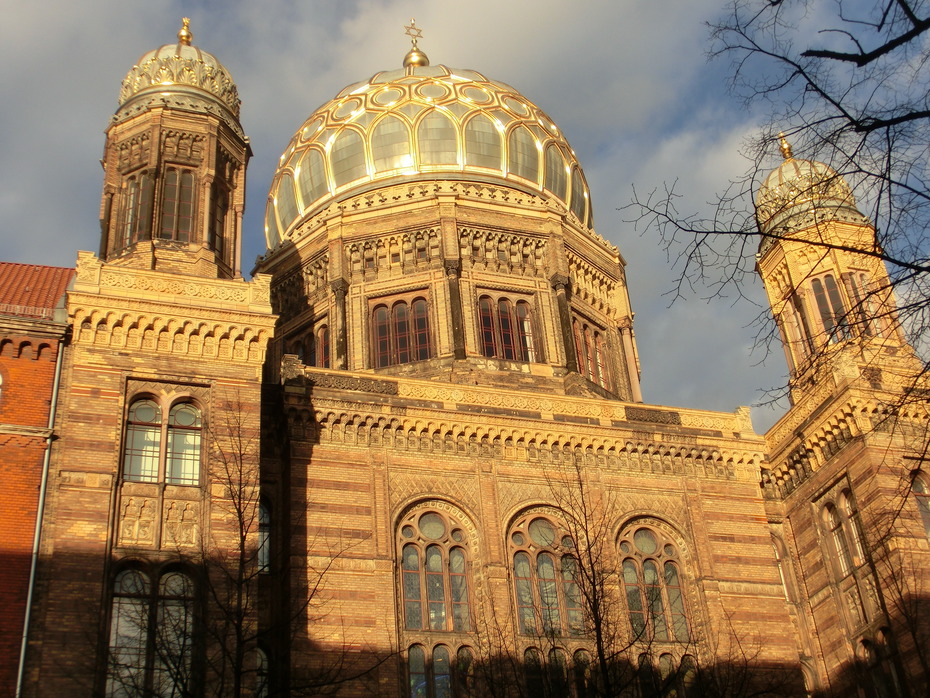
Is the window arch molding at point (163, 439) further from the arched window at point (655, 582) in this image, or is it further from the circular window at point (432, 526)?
the arched window at point (655, 582)

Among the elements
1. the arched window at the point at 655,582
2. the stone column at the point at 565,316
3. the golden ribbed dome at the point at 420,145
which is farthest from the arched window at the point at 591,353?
the arched window at the point at 655,582

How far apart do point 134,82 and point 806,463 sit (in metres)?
19.0

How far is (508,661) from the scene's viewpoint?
2266 centimetres

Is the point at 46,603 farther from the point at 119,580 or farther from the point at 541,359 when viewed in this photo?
the point at 541,359

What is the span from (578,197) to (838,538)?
14.9m

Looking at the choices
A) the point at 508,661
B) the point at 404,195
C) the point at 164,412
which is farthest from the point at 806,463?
the point at 164,412

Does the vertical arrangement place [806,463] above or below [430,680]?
above

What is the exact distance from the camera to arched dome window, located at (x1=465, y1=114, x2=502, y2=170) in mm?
35125

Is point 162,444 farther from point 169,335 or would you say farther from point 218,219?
point 218,219

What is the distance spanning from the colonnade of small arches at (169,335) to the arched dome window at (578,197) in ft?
55.8

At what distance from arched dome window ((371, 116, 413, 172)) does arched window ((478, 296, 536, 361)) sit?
5691 mm

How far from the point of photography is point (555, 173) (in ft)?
120

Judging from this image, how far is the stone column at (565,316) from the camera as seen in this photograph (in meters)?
31.0

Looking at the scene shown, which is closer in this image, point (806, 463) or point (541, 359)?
point (806, 463)
